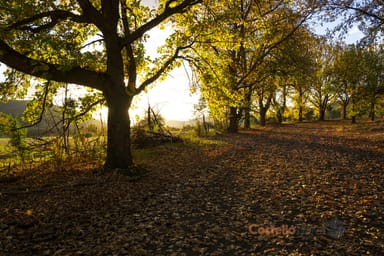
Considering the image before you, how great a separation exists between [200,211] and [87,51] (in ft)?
20.0

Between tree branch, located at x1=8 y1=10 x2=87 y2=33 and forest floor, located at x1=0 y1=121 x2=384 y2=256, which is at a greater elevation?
tree branch, located at x1=8 y1=10 x2=87 y2=33

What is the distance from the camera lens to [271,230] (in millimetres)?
5766

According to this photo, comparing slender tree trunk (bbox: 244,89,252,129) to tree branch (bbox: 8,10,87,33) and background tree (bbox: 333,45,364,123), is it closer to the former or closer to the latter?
background tree (bbox: 333,45,364,123)

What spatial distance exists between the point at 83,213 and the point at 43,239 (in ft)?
4.45

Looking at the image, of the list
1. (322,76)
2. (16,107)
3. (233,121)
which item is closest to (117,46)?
(233,121)

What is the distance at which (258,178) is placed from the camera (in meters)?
9.83

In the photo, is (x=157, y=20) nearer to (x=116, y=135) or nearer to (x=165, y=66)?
(x=165, y=66)

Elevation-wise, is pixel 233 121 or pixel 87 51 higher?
pixel 87 51

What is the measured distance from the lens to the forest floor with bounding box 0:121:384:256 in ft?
Answer: 17.0

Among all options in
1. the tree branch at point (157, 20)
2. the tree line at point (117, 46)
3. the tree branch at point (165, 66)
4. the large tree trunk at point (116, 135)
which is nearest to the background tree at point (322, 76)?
the tree line at point (117, 46)

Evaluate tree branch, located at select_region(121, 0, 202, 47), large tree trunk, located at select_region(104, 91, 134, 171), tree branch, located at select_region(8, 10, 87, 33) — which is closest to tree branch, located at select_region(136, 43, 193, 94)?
large tree trunk, located at select_region(104, 91, 134, 171)

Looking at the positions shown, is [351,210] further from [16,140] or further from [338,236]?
[16,140]

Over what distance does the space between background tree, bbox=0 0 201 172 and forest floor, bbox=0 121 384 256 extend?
→ 219 centimetres

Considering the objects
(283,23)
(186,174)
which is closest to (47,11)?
(186,174)
